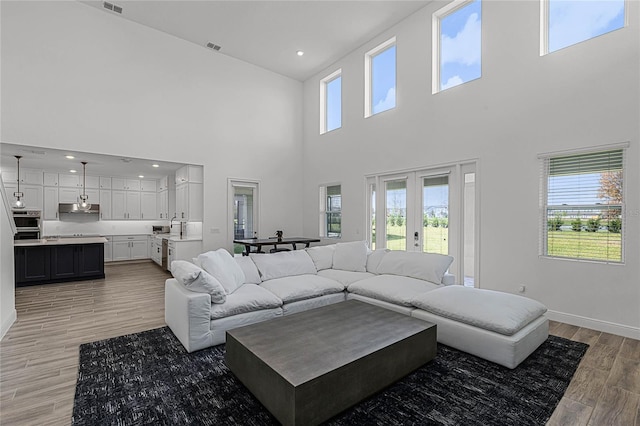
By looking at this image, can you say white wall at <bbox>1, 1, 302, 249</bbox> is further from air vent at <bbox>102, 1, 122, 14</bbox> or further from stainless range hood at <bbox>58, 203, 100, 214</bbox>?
stainless range hood at <bbox>58, 203, 100, 214</bbox>

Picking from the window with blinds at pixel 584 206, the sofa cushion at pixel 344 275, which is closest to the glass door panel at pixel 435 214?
the window with blinds at pixel 584 206

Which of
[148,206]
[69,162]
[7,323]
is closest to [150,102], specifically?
[69,162]

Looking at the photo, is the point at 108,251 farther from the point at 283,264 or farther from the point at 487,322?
the point at 487,322

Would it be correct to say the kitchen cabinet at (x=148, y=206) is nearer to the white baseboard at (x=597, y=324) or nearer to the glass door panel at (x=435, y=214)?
the glass door panel at (x=435, y=214)

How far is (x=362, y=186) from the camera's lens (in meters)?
6.60

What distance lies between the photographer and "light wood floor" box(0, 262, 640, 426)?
2047 mm

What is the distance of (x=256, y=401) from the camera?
2131 mm

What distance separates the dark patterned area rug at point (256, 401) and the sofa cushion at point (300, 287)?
98 cm

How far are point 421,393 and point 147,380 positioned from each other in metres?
2.12

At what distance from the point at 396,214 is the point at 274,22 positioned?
4352 mm

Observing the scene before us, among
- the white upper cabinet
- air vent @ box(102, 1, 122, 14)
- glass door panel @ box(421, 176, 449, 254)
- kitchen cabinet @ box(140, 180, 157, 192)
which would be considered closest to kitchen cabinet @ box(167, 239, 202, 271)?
the white upper cabinet

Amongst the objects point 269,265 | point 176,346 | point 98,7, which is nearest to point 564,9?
point 269,265

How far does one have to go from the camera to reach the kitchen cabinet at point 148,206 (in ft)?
31.1

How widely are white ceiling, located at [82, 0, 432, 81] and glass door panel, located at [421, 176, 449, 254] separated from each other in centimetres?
315
